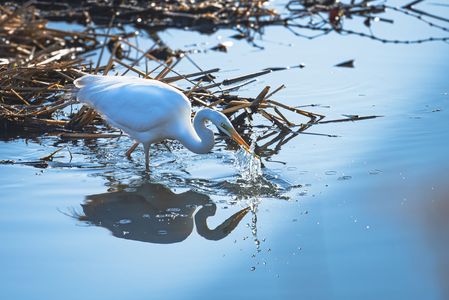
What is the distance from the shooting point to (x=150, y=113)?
14.9ft

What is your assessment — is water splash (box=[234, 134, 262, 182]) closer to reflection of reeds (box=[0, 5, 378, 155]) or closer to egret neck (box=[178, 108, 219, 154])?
egret neck (box=[178, 108, 219, 154])

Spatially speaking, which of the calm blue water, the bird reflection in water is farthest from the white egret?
the bird reflection in water

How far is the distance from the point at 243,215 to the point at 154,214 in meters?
0.46

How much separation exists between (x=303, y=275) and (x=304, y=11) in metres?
5.87

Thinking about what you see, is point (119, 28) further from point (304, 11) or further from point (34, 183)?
point (34, 183)

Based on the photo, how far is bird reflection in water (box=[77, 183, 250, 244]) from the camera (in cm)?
366

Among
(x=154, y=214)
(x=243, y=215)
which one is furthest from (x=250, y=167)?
(x=154, y=214)

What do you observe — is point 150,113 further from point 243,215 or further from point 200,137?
point 243,215

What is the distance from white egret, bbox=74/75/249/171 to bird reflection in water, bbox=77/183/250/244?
1.19 ft

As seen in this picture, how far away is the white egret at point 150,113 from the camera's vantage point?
4516mm

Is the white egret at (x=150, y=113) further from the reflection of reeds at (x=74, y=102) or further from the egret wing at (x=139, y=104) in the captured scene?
the reflection of reeds at (x=74, y=102)

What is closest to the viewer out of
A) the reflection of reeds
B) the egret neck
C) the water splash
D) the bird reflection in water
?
the bird reflection in water

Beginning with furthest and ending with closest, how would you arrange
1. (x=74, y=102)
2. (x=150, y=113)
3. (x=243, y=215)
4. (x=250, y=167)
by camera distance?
(x=74, y=102)
(x=150, y=113)
(x=250, y=167)
(x=243, y=215)

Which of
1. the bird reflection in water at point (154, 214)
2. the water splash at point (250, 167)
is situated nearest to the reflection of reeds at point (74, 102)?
the water splash at point (250, 167)
